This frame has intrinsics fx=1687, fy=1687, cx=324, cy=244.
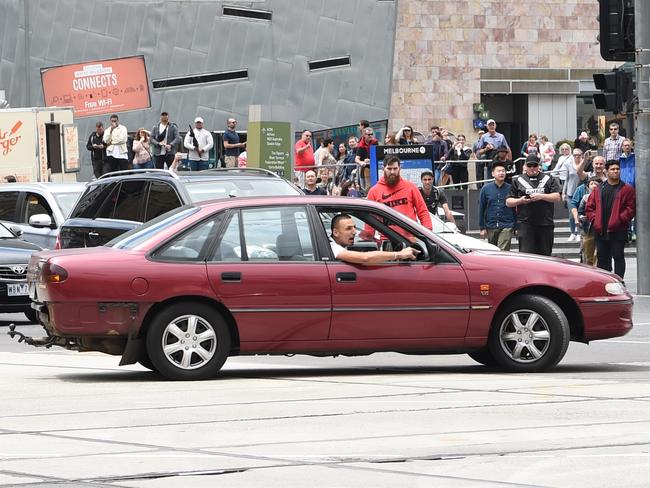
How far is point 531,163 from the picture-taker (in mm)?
21156

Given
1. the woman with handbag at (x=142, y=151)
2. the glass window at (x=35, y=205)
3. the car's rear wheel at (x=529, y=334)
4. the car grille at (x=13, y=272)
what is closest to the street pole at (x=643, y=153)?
the glass window at (x=35, y=205)

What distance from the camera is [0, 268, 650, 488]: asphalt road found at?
7.86 m

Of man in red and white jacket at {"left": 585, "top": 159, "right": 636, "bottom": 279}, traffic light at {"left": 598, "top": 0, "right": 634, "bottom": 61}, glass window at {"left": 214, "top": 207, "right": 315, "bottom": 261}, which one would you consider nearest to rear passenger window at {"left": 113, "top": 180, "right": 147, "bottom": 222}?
glass window at {"left": 214, "top": 207, "right": 315, "bottom": 261}

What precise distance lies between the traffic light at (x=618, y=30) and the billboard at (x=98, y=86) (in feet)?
83.3

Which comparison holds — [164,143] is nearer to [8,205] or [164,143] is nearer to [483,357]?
[8,205]

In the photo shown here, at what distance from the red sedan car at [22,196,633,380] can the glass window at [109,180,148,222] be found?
4.41 meters

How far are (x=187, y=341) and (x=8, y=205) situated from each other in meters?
11.2

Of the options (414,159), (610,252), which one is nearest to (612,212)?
(610,252)

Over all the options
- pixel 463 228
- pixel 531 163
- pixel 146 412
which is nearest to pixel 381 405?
pixel 146 412

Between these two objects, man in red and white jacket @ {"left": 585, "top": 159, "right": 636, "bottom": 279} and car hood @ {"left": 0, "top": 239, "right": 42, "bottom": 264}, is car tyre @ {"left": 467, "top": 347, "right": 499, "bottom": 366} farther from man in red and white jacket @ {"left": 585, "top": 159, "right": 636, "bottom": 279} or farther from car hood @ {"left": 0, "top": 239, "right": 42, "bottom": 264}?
man in red and white jacket @ {"left": 585, "top": 159, "right": 636, "bottom": 279}

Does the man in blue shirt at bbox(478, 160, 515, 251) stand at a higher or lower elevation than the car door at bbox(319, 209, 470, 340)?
higher

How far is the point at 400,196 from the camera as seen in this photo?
1734 centimetres

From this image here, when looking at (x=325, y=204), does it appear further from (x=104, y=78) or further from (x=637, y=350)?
(x=104, y=78)

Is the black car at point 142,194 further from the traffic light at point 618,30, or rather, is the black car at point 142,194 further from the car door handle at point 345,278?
the traffic light at point 618,30
